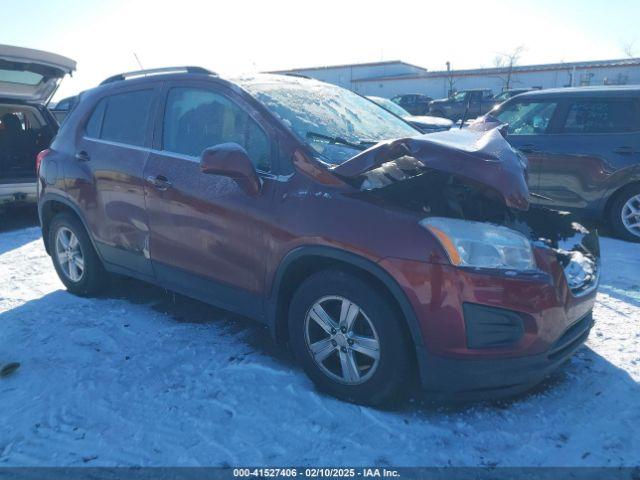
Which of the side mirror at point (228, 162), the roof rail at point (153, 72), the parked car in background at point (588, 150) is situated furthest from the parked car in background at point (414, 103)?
the side mirror at point (228, 162)

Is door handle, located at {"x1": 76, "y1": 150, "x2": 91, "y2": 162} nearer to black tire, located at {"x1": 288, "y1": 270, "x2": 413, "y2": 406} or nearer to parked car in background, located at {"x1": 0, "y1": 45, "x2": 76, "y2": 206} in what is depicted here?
black tire, located at {"x1": 288, "y1": 270, "x2": 413, "y2": 406}

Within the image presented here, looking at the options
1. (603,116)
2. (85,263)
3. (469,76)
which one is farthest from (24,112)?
(469,76)

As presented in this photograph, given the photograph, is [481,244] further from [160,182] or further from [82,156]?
[82,156]

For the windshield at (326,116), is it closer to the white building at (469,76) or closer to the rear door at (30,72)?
the rear door at (30,72)

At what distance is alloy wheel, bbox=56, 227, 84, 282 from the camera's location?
4.36 m

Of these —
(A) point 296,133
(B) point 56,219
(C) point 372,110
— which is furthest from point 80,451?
(C) point 372,110

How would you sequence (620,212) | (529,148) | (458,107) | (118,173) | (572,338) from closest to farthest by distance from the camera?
(572,338)
(118,173)
(620,212)
(529,148)
(458,107)

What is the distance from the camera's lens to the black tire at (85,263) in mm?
4242

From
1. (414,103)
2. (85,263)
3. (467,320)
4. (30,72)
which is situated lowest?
(85,263)

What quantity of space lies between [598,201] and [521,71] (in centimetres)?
3851

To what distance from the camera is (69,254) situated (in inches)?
175

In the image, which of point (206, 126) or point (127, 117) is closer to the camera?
point (206, 126)

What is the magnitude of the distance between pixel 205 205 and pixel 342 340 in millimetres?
1226

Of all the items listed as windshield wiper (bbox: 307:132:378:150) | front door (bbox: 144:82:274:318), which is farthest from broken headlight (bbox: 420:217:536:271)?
front door (bbox: 144:82:274:318)
